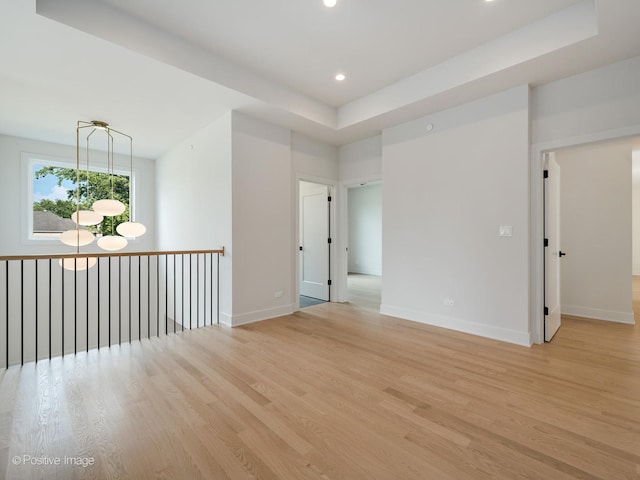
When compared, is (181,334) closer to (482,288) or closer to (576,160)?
(482,288)

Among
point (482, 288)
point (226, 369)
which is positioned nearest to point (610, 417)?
point (482, 288)

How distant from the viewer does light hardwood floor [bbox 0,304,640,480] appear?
1579mm

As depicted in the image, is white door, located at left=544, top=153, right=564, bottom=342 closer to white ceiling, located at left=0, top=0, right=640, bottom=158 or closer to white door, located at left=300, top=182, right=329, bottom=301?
white ceiling, located at left=0, top=0, right=640, bottom=158

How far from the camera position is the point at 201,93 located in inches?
140

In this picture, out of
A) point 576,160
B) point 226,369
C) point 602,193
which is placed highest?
point 576,160

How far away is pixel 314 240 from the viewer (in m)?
5.89

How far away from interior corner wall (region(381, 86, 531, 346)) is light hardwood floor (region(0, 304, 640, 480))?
58 centimetres

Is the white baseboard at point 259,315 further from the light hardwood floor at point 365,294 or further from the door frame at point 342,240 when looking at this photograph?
the light hardwood floor at point 365,294

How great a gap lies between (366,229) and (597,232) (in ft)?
20.5

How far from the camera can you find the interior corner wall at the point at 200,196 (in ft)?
13.7

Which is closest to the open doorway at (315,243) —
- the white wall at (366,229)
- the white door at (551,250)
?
the white door at (551,250)

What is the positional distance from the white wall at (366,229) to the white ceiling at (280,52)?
574cm

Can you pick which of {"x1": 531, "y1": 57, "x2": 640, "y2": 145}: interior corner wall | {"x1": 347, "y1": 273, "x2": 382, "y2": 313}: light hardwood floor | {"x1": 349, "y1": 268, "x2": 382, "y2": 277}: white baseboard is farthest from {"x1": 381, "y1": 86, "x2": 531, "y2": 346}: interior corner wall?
{"x1": 349, "y1": 268, "x2": 382, "y2": 277}: white baseboard

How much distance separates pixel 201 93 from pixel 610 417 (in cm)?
476
